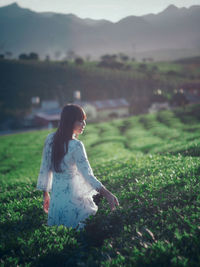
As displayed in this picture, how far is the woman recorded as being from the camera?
16.3 ft

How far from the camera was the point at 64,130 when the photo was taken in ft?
16.4

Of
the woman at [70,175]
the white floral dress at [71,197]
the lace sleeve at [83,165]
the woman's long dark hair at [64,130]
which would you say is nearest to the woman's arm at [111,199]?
the woman at [70,175]

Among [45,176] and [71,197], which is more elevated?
[45,176]

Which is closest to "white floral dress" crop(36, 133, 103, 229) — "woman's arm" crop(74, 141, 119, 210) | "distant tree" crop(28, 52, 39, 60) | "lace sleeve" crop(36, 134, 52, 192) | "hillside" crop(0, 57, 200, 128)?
"woman's arm" crop(74, 141, 119, 210)

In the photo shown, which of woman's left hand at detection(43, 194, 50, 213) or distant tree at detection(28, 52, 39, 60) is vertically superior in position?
distant tree at detection(28, 52, 39, 60)

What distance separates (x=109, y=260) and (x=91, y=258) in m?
0.28

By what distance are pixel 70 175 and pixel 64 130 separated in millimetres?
965

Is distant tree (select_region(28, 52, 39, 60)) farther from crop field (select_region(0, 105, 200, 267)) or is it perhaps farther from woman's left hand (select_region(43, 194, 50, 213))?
woman's left hand (select_region(43, 194, 50, 213))

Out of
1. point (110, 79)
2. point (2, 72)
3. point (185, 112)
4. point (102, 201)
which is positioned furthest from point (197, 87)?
point (102, 201)

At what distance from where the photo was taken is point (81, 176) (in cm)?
530

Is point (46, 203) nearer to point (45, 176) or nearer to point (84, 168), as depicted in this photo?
point (45, 176)

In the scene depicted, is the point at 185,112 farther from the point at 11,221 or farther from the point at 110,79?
the point at 110,79

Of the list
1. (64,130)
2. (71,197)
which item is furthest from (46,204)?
(64,130)

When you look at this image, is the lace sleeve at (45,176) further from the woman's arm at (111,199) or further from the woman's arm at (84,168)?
the woman's arm at (111,199)
